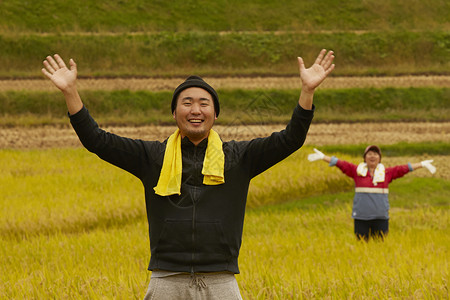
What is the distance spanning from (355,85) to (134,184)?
50.2ft

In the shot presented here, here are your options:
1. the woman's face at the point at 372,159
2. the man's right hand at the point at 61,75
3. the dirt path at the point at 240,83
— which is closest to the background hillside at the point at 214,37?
the dirt path at the point at 240,83

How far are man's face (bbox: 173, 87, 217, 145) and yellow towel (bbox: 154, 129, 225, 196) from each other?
0.08 m

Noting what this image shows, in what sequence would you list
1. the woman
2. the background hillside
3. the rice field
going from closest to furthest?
1. the rice field
2. the woman
3. the background hillside

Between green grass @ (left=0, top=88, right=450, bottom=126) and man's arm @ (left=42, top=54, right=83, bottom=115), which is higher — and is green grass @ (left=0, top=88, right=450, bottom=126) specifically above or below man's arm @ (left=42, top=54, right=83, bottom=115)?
above

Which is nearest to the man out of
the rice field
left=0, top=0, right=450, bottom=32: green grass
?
the rice field

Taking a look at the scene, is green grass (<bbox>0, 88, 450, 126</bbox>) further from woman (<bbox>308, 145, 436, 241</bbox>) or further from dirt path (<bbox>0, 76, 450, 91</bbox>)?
woman (<bbox>308, 145, 436, 241</bbox>)

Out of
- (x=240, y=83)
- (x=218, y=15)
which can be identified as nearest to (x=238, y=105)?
(x=240, y=83)

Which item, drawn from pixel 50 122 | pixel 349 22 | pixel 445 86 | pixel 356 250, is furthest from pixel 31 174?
pixel 349 22

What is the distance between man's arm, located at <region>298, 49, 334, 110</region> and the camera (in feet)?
8.86

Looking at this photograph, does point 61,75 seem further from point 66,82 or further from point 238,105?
point 238,105

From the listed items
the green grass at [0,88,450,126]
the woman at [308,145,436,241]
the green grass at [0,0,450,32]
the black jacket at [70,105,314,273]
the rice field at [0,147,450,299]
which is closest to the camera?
the black jacket at [70,105,314,273]

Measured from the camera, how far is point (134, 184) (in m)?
10.8

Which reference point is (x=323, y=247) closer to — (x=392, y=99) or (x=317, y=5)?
(x=392, y=99)

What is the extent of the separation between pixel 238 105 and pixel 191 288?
64.1ft
